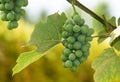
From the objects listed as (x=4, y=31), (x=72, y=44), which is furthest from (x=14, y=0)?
(x=4, y=31)

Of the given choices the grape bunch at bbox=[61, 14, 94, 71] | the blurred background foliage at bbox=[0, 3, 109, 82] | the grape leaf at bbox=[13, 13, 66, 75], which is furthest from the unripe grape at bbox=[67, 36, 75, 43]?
the blurred background foliage at bbox=[0, 3, 109, 82]

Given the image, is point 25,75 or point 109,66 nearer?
point 109,66

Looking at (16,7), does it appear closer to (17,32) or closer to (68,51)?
(68,51)

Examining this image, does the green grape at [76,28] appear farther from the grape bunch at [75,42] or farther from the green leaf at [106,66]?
the green leaf at [106,66]

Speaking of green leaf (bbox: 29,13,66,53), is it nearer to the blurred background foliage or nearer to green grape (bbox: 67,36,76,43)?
green grape (bbox: 67,36,76,43)

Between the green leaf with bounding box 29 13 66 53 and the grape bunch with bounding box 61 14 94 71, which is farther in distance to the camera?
the green leaf with bounding box 29 13 66 53

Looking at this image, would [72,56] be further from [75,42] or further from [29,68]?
[29,68]

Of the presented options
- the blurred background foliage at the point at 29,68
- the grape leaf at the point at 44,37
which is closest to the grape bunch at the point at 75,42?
the grape leaf at the point at 44,37

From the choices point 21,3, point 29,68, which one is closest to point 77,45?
point 21,3
